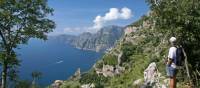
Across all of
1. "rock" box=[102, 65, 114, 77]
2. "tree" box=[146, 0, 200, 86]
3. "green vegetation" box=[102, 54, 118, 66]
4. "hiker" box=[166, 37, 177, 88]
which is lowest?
"hiker" box=[166, 37, 177, 88]

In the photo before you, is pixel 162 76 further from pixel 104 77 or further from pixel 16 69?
pixel 104 77

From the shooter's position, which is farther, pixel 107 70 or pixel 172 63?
pixel 107 70

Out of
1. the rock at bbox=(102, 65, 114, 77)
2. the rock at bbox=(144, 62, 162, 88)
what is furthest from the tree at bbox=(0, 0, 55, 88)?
the rock at bbox=(102, 65, 114, 77)

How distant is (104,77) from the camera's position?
18025 cm

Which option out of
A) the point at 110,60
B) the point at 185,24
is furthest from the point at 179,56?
the point at 110,60

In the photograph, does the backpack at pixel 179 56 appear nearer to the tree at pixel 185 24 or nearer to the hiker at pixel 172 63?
the hiker at pixel 172 63

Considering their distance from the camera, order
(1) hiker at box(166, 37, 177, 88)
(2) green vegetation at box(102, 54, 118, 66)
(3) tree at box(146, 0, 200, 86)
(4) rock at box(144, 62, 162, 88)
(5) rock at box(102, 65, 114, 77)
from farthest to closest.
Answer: (2) green vegetation at box(102, 54, 118, 66) → (5) rock at box(102, 65, 114, 77) → (4) rock at box(144, 62, 162, 88) → (3) tree at box(146, 0, 200, 86) → (1) hiker at box(166, 37, 177, 88)

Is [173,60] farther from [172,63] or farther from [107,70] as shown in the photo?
[107,70]

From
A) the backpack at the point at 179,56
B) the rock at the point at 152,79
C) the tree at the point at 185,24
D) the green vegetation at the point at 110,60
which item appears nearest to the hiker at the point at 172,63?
the backpack at the point at 179,56

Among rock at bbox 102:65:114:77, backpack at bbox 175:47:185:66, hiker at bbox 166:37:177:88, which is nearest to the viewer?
hiker at bbox 166:37:177:88

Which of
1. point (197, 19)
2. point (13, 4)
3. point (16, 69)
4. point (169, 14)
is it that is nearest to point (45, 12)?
point (13, 4)

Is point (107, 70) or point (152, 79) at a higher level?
point (107, 70)

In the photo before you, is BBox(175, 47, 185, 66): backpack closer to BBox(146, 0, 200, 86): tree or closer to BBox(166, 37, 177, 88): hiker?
BBox(166, 37, 177, 88): hiker

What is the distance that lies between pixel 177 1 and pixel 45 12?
27.9 ft
